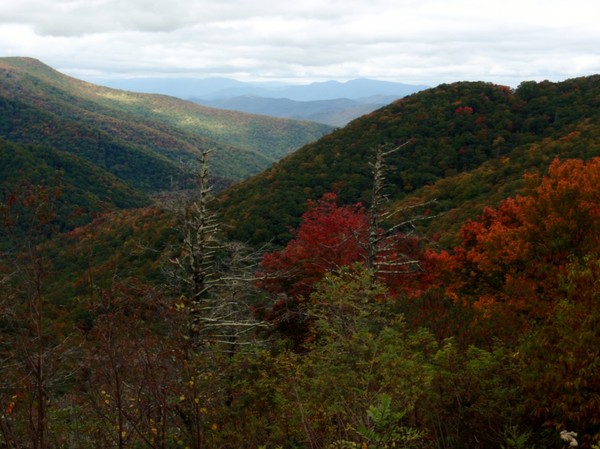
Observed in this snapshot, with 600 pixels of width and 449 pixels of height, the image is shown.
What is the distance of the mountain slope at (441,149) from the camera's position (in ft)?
152

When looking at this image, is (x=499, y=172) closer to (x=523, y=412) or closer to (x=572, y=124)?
(x=572, y=124)

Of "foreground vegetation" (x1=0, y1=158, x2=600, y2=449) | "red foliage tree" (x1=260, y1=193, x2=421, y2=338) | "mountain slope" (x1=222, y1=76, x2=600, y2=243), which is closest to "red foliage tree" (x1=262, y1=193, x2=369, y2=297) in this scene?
"red foliage tree" (x1=260, y1=193, x2=421, y2=338)

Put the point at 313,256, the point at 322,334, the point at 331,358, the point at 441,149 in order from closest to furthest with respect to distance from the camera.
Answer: the point at 331,358, the point at 322,334, the point at 313,256, the point at 441,149

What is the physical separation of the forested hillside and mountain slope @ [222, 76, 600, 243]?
550 inches

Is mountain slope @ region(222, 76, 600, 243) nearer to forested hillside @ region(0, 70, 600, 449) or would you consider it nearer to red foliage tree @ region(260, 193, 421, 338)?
forested hillside @ region(0, 70, 600, 449)

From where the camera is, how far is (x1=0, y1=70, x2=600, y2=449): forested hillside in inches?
250

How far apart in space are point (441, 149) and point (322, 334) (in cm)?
5334

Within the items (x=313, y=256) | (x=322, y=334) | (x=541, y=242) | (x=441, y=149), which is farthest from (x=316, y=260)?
(x=441, y=149)

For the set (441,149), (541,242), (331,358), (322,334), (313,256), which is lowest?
(322,334)

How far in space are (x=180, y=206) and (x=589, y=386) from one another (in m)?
9.58

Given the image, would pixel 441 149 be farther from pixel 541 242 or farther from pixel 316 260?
pixel 541 242

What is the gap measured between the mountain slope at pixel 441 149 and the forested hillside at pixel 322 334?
14.0 meters

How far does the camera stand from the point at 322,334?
11078 millimetres

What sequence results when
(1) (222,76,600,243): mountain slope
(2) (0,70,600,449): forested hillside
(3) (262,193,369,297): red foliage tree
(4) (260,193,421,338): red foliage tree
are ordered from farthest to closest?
(1) (222,76,600,243): mountain slope → (3) (262,193,369,297): red foliage tree → (4) (260,193,421,338): red foliage tree → (2) (0,70,600,449): forested hillside
